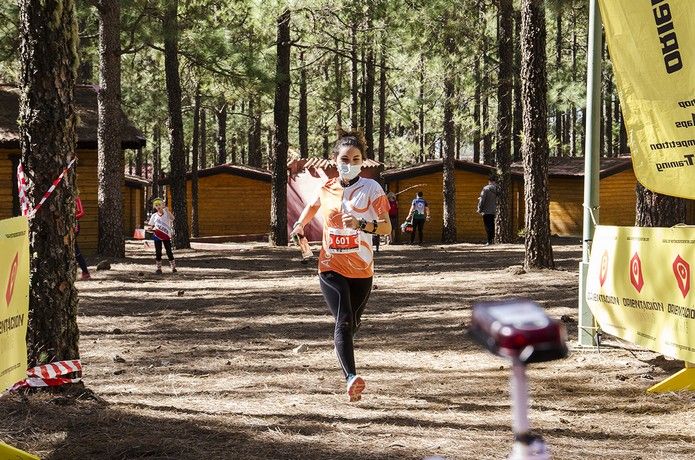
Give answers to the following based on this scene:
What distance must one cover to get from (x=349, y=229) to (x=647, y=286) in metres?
2.43

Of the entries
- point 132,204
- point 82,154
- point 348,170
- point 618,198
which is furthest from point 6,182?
point 618,198

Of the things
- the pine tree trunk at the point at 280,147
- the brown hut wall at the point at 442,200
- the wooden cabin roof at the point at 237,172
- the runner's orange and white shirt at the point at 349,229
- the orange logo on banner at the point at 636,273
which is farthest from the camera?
the wooden cabin roof at the point at 237,172

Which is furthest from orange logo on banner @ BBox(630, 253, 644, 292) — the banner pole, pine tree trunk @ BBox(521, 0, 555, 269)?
pine tree trunk @ BBox(521, 0, 555, 269)

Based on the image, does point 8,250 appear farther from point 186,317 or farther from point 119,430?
point 186,317

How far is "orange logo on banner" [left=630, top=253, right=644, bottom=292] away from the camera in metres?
8.27

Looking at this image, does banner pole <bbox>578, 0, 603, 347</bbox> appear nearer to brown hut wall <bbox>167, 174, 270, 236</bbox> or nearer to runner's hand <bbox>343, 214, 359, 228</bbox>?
runner's hand <bbox>343, 214, 359, 228</bbox>

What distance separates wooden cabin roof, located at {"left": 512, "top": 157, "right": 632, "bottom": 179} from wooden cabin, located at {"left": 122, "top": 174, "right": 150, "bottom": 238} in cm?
1887

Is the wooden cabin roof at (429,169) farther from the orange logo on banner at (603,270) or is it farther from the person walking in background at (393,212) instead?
the orange logo on banner at (603,270)

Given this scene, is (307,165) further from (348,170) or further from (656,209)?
(348,170)

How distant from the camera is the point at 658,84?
774 cm

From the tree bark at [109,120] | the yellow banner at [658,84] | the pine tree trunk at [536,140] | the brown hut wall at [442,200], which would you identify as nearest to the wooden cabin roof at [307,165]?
the brown hut wall at [442,200]

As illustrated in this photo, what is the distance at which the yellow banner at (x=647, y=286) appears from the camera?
7.48 metres

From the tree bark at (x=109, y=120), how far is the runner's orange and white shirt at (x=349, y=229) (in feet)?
55.7

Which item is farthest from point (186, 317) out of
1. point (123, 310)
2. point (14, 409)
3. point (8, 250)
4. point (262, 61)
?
point (262, 61)
